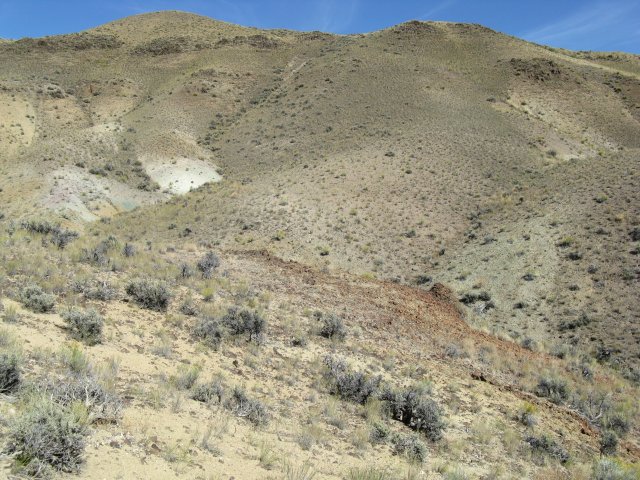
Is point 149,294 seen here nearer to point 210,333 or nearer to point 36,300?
point 210,333

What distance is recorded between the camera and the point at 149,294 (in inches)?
458

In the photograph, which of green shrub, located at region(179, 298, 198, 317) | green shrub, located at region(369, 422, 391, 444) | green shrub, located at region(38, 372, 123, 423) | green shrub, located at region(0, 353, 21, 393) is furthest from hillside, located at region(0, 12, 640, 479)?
green shrub, located at region(0, 353, 21, 393)

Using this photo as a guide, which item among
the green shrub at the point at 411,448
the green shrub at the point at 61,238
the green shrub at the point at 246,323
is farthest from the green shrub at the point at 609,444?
the green shrub at the point at 61,238

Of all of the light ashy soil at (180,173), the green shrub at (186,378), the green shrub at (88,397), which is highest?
the light ashy soil at (180,173)

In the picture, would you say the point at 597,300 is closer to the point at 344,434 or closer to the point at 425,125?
the point at 344,434

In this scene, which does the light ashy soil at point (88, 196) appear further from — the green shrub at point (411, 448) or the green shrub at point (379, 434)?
the green shrub at point (411, 448)

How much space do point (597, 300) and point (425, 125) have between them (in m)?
28.7

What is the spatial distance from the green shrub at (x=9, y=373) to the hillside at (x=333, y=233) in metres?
0.38

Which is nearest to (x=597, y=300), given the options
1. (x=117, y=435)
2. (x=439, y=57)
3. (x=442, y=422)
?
(x=442, y=422)

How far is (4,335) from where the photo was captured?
7.40 meters

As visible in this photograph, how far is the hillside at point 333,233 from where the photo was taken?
328 inches

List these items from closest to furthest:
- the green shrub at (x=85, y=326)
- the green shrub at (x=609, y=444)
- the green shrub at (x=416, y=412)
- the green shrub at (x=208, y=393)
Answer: the green shrub at (x=208, y=393), the green shrub at (x=85, y=326), the green shrub at (x=416, y=412), the green shrub at (x=609, y=444)

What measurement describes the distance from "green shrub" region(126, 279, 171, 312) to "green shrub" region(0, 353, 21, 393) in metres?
5.41

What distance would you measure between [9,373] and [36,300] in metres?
3.85
